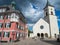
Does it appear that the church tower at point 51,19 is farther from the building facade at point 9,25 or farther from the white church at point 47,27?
the building facade at point 9,25

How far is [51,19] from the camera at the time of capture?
46.5 m

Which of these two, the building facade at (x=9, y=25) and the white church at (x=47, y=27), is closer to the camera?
the building facade at (x=9, y=25)

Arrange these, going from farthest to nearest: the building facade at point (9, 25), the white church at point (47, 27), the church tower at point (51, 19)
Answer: the church tower at point (51, 19)
the white church at point (47, 27)
the building facade at point (9, 25)

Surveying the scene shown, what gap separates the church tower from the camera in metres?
45.0

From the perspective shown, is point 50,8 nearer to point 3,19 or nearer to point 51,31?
point 51,31

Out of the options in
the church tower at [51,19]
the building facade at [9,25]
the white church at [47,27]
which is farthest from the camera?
the church tower at [51,19]

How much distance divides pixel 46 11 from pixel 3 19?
94.4ft

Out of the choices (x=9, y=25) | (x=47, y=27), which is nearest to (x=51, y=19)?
(x=47, y=27)

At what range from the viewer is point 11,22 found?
26.8m

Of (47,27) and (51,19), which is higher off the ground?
(51,19)

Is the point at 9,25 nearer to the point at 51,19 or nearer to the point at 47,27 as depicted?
the point at 47,27

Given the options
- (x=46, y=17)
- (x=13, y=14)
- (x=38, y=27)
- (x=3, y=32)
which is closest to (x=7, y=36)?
(x=3, y=32)

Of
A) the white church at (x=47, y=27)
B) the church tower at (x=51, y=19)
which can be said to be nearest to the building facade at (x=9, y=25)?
the white church at (x=47, y=27)

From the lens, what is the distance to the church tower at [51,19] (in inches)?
1772
